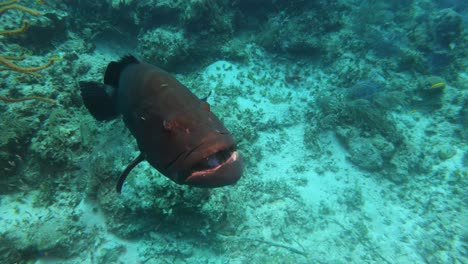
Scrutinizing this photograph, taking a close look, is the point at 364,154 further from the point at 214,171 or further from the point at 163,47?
the point at 214,171

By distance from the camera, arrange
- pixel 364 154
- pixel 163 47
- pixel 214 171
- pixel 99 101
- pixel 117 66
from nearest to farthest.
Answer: pixel 214 171 < pixel 117 66 < pixel 99 101 < pixel 364 154 < pixel 163 47

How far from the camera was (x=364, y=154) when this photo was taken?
21.3ft

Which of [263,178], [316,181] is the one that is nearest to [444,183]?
[316,181]

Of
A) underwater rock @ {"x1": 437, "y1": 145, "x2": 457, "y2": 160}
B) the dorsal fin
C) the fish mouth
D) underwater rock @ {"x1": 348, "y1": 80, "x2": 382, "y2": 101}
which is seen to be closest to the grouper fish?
the fish mouth

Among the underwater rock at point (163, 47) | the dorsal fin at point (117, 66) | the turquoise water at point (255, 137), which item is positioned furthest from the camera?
the underwater rock at point (163, 47)

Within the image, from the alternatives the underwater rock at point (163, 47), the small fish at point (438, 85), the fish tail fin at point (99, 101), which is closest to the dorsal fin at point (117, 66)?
the fish tail fin at point (99, 101)

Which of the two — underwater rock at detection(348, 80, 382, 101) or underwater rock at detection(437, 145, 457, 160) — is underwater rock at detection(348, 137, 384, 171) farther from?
underwater rock at detection(437, 145, 457, 160)

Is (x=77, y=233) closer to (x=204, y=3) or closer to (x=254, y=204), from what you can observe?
(x=254, y=204)

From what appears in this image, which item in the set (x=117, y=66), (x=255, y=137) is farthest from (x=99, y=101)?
(x=255, y=137)

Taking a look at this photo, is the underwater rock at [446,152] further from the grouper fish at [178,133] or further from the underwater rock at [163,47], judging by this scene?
the grouper fish at [178,133]

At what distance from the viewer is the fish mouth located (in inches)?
42.7

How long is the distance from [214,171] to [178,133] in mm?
252

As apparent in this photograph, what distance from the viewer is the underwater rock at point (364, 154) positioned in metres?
6.47

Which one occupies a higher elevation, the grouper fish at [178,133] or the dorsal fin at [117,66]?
the grouper fish at [178,133]
